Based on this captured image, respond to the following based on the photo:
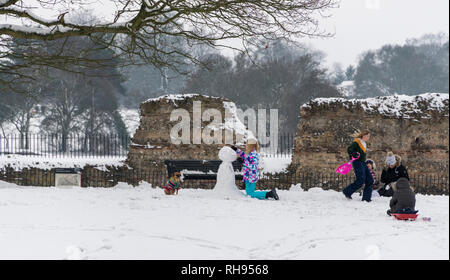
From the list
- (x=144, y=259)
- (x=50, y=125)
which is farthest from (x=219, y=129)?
(x=50, y=125)

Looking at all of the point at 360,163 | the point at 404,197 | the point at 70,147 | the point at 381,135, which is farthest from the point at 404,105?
the point at 70,147

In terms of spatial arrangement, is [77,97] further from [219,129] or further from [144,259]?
[144,259]

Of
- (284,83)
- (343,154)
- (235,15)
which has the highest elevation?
(284,83)

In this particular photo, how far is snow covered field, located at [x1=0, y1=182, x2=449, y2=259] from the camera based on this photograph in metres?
4.96

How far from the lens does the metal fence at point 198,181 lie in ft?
44.2

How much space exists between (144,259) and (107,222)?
6.74 feet

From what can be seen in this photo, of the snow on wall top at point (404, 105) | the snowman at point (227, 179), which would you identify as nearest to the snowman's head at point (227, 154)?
the snowman at point (227, 179)

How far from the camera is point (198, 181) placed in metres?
13.9

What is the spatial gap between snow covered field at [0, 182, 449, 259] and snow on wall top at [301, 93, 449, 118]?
5.23m

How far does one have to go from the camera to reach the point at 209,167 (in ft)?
38.3

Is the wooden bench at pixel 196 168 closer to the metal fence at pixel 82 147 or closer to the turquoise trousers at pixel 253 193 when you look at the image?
the turquoise trousers at pixel 253 193

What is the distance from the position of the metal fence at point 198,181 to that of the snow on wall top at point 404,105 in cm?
200

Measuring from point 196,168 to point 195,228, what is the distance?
549cm

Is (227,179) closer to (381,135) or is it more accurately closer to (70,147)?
(381,135)
